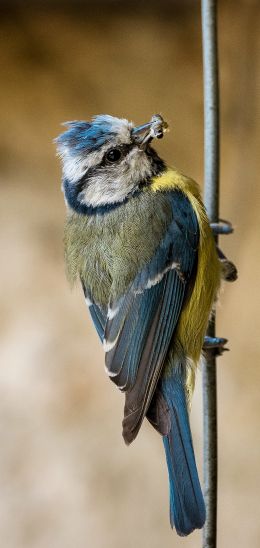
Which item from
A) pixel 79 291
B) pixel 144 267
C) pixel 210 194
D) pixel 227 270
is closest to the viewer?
pixel 210 194

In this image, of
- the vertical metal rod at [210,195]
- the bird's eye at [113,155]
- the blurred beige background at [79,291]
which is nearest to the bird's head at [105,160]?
the bird's eye at [113,155]

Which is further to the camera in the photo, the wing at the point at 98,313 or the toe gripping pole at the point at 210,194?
the wing at the point at 98,313

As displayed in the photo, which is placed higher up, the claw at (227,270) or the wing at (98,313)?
the claw at (227,270)

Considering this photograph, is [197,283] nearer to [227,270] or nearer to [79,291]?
[227,270]

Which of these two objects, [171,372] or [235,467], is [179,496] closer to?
[171,372]

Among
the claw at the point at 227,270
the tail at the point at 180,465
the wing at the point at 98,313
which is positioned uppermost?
the claw at the point at 227,270

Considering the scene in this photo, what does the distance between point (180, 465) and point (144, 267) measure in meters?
0.25

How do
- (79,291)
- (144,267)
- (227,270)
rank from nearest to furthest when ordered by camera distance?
(144,267) → (227,270) → (79,291)

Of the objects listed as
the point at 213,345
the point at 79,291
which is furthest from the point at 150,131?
the point at 79,291

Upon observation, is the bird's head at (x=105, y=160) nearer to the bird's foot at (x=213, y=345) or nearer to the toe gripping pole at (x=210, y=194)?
the toe gripping pole at (x=210, y=194)

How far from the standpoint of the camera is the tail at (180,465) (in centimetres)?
87

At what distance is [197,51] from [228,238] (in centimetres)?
37

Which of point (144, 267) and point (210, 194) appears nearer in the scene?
point (210, 194)

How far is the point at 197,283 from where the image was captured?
1032mm
